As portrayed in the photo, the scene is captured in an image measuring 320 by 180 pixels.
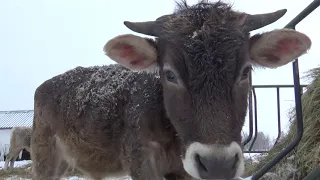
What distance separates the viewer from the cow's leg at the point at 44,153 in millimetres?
6031

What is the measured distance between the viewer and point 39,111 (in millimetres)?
6227

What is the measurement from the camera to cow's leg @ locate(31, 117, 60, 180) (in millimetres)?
6031

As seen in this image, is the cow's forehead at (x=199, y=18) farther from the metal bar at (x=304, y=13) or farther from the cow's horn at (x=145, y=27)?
the metal bar at (x=304, y=13)

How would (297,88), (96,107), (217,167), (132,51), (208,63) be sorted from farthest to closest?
1. (96,107)
2. (297,88)
3. (132,51)
4. (208,63)
5. (217,167)

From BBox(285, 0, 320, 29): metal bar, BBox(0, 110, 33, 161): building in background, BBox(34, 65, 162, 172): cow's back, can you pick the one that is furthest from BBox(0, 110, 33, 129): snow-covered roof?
BBox(285, 0, 320, 29): metal bar

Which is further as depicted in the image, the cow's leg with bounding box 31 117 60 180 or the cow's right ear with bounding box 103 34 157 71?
the cow's leg with bounding box 31 117 60 180

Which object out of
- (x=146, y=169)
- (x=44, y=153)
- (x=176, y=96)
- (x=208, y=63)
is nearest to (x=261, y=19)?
(x=208, y=63)

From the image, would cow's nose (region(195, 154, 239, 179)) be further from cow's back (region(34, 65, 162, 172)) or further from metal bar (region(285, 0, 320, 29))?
metal bar (region(285, 0, 320, 29))

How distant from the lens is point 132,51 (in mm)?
3844

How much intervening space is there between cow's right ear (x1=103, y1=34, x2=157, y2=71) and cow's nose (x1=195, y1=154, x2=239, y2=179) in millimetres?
1170

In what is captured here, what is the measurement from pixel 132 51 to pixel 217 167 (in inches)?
54.7

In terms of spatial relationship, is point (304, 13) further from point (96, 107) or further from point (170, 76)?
point (96, 107)

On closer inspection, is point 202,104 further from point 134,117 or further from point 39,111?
point 39,111

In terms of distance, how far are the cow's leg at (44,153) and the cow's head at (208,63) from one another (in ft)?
8.42
